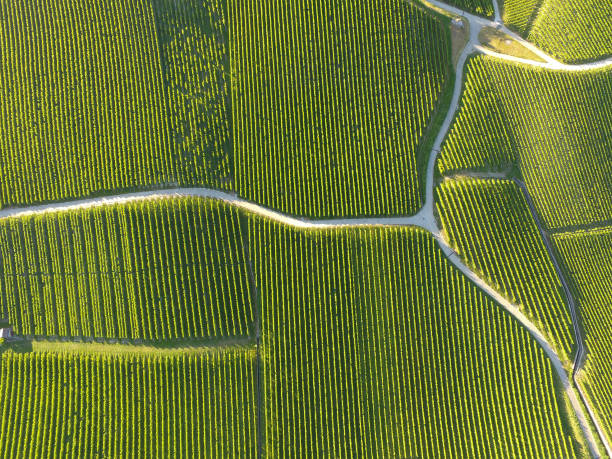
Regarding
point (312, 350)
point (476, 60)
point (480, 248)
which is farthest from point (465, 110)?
point (312, 350)

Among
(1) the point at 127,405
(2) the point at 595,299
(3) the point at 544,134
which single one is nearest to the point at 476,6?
(3) the point at 544,134

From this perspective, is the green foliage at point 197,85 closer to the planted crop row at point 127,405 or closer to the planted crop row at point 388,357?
the planted crop row at point 388,357

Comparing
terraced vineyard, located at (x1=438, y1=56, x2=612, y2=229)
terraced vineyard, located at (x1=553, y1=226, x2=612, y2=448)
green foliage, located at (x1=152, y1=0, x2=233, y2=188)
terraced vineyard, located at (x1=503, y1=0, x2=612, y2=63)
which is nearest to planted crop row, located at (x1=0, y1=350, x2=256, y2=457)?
green foliage, located at (x1=152, y1=0, x2=233, y2=188)

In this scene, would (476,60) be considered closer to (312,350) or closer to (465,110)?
(465,110)

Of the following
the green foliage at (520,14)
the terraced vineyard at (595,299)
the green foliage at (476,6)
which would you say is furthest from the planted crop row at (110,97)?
the terraced vineyard at (595,299)

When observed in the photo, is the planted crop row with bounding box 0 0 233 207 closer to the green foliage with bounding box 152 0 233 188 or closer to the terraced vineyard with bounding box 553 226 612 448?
the green foliage with bounding box 152 0 233 188

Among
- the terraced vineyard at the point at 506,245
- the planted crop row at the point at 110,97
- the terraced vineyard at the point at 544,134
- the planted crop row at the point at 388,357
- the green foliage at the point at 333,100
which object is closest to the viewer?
the planted crop row at the point at 388,357

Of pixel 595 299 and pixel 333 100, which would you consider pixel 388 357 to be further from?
pixel 333 100
